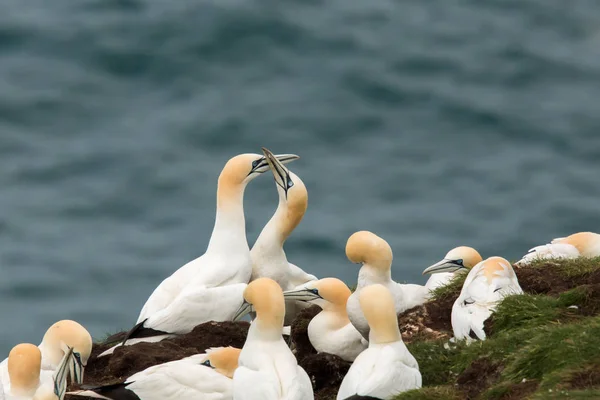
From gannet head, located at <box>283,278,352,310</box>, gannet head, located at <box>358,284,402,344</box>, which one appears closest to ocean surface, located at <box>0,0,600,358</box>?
gannet head, located at <box>283,278,352,310</box>

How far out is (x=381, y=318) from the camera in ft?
31.8

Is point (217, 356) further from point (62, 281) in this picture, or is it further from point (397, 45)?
point (397, 45)

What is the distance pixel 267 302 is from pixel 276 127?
2517cm

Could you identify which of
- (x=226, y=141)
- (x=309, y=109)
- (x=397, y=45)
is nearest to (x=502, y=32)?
(x=397, y=45)

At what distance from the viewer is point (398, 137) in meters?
35.9

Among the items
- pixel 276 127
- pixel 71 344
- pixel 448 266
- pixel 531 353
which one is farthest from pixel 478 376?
pixel 276 127

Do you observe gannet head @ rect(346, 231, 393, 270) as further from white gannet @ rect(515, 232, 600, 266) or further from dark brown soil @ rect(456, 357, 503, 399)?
white gannet @ rect(515, 232, 600, 266)

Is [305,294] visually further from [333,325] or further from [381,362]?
[381,362]

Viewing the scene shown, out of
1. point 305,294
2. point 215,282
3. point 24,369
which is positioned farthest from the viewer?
point 215,282

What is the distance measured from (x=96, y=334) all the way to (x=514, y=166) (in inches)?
480

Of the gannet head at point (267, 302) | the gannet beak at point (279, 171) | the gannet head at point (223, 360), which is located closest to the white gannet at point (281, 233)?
the gannet beak at point (279, 171)

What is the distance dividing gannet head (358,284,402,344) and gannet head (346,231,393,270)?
116 cm

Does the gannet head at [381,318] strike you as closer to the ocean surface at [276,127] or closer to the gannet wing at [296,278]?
the gannet wing at [296,278]

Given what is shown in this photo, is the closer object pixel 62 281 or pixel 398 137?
pixel 62 281
